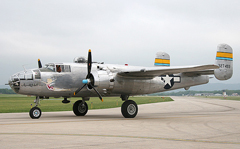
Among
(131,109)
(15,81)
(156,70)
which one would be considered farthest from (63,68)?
(156,70)

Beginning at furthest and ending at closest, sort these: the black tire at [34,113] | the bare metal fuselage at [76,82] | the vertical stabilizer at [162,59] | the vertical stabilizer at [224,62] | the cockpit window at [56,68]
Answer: the vertical stabilizer at [162,59] → the vertical stabilizer at [224,62] → the cockpit window at [56,68] → the black tire at [34,113] → the bare metal fuselage at [76,82]

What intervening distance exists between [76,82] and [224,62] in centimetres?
1334

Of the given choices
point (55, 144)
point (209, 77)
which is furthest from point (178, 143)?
point (209, 77)

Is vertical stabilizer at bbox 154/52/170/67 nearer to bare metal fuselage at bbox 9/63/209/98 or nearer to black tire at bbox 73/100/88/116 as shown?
bare metal fuselage at bbox 9/63/209/98

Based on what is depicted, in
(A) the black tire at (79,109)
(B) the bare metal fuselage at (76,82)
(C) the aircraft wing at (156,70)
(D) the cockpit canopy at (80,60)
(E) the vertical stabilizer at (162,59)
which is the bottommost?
(A) the black tire at (79,109)

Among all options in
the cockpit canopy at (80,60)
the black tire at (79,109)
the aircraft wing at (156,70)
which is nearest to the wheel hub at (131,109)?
the aircraft wing at (156,70)

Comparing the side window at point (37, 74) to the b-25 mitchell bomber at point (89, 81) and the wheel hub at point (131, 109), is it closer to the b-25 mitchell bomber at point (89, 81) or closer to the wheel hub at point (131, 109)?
the b-25 mitchell bomber at point (89, 81)

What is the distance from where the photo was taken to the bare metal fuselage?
1788cm

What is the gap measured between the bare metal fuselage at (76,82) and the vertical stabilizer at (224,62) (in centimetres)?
584

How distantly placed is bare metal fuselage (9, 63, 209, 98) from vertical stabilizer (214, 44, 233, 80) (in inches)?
230

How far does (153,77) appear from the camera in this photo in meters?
21.3

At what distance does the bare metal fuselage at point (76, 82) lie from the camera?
17.9 metres

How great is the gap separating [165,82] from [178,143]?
1433 cm

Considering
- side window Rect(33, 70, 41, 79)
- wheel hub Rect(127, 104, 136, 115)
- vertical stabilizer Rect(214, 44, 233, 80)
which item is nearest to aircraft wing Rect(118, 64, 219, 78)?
wheel hub Rect(127, 104, 136, 115)
